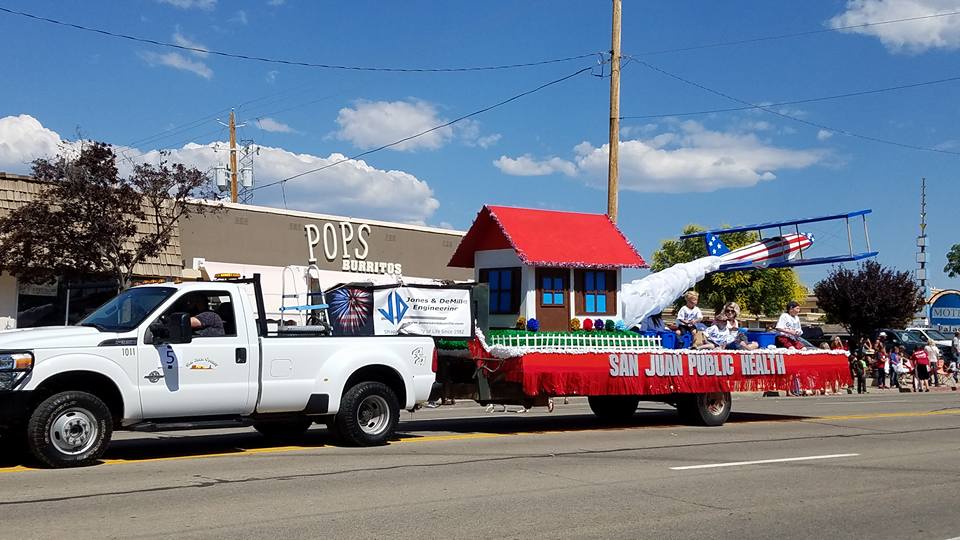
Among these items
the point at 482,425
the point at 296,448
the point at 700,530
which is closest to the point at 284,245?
the point at 482,425

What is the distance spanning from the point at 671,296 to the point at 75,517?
16807 mm

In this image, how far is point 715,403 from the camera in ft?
54.4

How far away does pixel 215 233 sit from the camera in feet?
101

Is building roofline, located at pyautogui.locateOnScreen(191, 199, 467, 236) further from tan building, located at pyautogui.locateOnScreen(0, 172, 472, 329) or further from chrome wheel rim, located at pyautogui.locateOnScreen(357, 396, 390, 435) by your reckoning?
chrome wheel rim, located at pyautogui.locateOnScreen(357, 396, 390, 435)

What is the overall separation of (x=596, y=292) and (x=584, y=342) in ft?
18.1

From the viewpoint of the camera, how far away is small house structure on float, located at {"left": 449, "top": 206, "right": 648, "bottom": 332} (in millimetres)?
19938

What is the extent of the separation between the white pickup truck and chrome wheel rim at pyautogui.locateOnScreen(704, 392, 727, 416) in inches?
216

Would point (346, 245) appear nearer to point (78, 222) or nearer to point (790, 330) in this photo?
point (78, 222)

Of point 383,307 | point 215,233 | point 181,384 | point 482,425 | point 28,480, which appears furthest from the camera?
point 215,233

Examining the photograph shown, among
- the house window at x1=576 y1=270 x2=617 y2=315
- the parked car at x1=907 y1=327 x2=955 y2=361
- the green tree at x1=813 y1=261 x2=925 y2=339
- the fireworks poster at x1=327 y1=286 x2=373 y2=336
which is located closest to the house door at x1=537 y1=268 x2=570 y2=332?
the house window at x1=576 y1=270 x2=617 y2=315

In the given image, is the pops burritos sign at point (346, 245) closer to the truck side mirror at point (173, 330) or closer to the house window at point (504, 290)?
the house window at point (504, 290)

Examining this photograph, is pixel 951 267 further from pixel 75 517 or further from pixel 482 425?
pixel 75 517

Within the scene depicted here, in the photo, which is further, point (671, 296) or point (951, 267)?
point (951, 267)

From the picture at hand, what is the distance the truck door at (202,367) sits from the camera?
10688 millimetres
